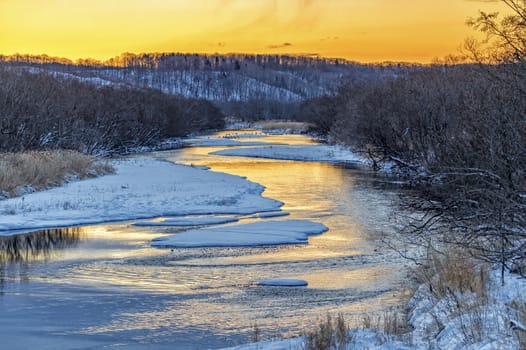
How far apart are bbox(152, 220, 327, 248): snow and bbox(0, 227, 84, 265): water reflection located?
237 cm

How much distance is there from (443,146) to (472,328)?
7.73 m

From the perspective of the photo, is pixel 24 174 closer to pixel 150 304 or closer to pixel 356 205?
pixel 356 205

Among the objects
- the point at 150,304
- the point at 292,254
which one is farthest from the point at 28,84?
the point at 150,304

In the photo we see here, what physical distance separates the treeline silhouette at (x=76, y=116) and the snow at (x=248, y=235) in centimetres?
2011

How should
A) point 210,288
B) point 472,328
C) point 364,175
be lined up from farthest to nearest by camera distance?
point 364,175
point 210,288
point 472,328

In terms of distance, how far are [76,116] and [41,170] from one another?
2247 centimetres

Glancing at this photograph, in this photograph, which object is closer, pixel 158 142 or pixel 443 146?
pixel 443 146

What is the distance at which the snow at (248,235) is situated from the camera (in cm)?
1627

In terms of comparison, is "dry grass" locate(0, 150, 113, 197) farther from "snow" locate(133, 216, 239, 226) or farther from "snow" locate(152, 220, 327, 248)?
"snow" locate(152, 220, 327, 248)

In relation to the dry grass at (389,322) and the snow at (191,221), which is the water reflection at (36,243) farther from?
the dry grass at (389,322)

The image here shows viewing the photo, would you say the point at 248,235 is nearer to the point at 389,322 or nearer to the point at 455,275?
the point at 455,275

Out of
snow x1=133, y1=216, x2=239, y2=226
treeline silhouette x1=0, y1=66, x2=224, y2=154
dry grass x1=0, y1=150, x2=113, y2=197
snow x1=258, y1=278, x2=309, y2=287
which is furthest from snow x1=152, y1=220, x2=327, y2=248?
treeline silhouette x1=0, y1=66, x2=224, y2=154

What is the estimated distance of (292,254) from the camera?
15.1 metres

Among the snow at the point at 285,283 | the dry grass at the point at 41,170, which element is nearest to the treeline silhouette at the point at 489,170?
the snow at the point at 285,283
